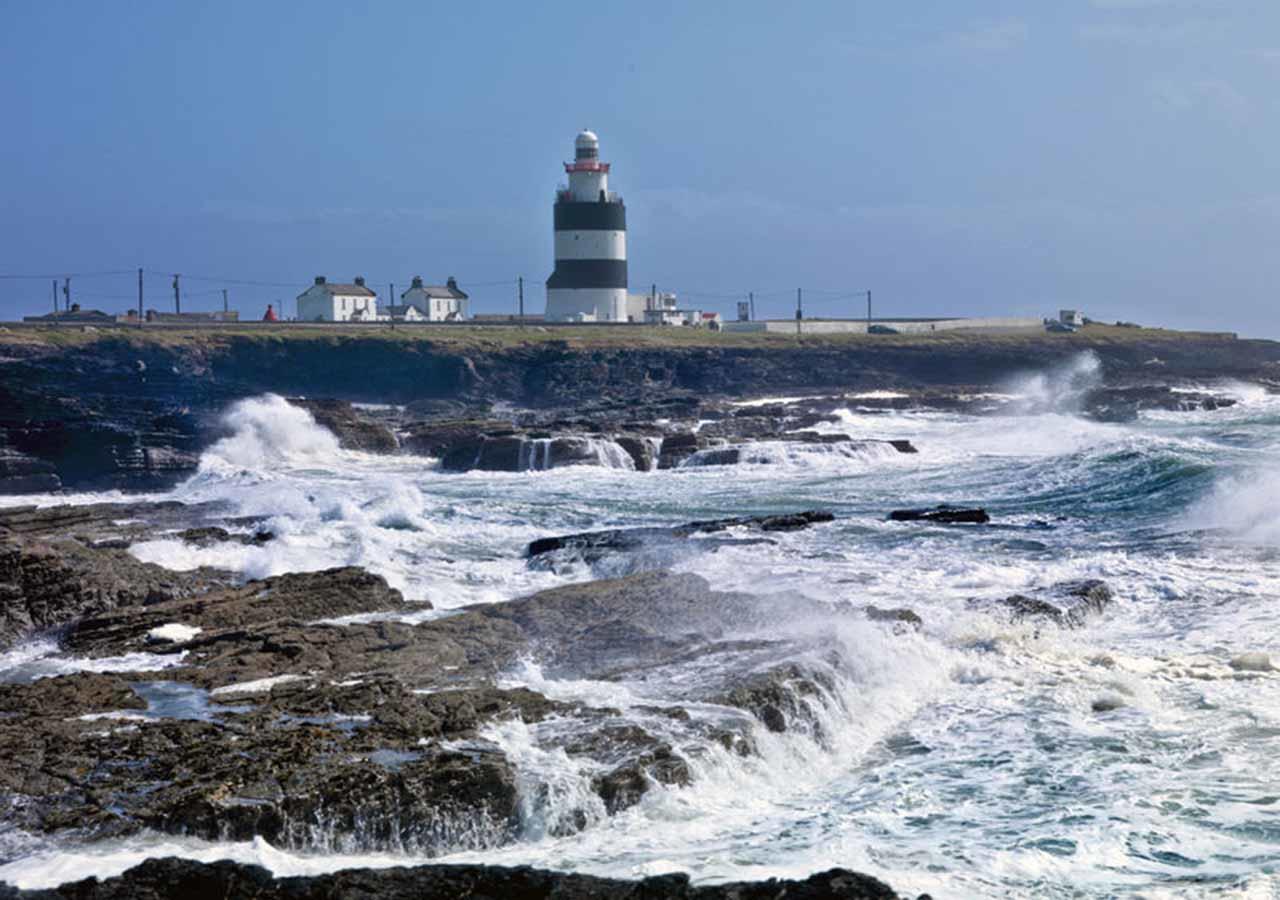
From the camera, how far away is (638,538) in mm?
19141

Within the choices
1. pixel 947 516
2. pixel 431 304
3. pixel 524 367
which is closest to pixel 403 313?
pixel 431 304

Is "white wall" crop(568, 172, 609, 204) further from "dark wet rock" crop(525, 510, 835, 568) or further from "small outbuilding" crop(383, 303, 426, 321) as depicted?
"dark wet rock" crop(525, 510, 835, 568)

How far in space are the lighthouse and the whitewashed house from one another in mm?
10223

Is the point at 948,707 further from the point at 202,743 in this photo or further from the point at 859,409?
the point at 859,409

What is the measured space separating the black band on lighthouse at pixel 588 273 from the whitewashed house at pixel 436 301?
1092cm

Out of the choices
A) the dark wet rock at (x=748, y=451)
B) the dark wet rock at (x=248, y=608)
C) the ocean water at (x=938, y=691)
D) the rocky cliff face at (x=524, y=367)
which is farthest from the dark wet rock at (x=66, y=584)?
the rocky cliff face at (x=524, y=367)

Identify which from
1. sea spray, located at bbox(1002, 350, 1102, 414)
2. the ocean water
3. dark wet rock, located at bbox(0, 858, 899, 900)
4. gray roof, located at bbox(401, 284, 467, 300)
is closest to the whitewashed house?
gray roof, located at bbox(401, 284, 467, 300)

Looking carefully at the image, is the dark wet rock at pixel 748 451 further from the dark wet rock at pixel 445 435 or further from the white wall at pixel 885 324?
the white wall at pixel 885 324

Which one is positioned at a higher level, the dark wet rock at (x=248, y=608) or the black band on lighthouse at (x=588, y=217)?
the black band on lighthouse at (x=588, y=217)

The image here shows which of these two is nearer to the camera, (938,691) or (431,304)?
(938,691)

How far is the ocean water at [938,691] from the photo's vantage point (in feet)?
26.6

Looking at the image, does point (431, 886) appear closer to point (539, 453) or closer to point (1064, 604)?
point (1064, 604)

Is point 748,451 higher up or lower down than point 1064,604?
higher up

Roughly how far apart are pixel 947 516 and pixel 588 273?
44.1 meters
